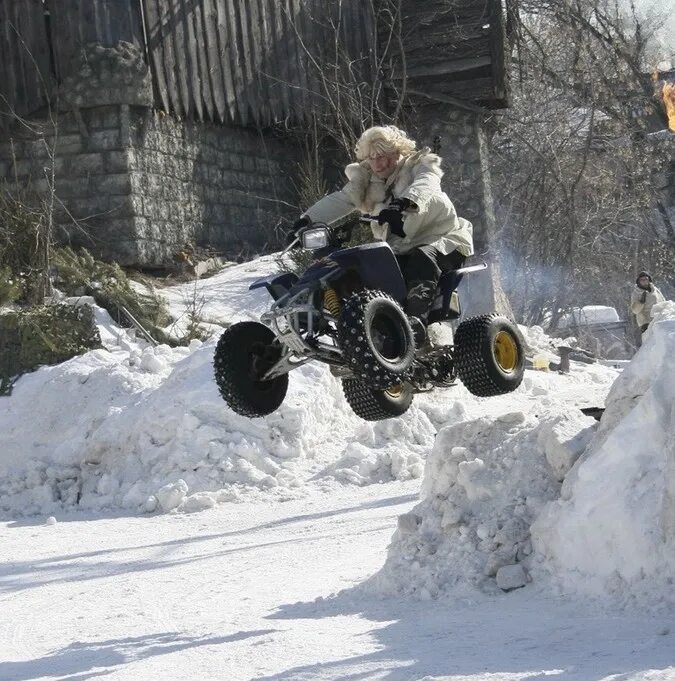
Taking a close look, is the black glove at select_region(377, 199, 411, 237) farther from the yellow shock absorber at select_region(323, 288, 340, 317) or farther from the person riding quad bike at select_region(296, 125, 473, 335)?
the yellow shock absorber at select_region(323, 288, 340, 317)

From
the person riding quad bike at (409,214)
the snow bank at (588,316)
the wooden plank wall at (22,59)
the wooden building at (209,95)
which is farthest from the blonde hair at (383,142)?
the snow bank at (588,316)

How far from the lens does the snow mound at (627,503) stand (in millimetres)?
5672

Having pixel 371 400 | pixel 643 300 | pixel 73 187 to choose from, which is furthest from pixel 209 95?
pixel 371 400

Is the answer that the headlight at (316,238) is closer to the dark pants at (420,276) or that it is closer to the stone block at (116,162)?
the dark pants at (420,276)

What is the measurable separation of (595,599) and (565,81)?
1872cm

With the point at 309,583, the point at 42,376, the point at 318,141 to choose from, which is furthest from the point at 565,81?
the point at 309,583

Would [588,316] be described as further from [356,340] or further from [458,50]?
[356,340]

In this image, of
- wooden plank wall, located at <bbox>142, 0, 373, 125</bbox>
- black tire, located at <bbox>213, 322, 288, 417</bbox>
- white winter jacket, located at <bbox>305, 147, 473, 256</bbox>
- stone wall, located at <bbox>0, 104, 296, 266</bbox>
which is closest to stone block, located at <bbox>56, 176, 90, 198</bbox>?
stone wall, located at <bbox>0, 104, 296, 266</bbox>

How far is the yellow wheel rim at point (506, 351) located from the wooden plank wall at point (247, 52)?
8.78 metres

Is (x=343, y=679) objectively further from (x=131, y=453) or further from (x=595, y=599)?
(x=131, y=453)

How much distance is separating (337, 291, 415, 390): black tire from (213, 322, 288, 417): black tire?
2.80 feet

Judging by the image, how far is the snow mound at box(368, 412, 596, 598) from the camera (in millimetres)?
6594

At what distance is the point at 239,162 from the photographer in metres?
17.9

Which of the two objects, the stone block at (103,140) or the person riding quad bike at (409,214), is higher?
the stone block at (103,140)
